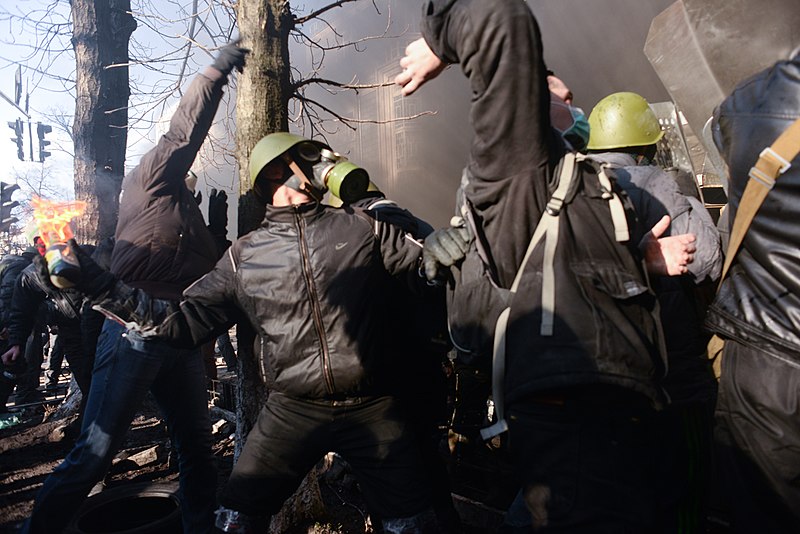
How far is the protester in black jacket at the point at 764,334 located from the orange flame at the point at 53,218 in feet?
10.1

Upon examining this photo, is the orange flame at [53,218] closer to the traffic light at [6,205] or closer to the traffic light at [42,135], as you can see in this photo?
the traffic light at [6,205]

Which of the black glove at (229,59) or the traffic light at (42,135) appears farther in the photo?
the traffic light at (42,135)

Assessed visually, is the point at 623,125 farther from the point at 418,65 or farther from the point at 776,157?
the point at 418,65

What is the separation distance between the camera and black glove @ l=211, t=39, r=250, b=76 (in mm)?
3494

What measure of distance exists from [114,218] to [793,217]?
8.94 m

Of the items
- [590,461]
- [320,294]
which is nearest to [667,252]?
[590,461]

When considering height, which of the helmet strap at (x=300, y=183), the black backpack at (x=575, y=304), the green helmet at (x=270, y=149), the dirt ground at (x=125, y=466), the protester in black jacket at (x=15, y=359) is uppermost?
the green helmet at (x=270, y=149)

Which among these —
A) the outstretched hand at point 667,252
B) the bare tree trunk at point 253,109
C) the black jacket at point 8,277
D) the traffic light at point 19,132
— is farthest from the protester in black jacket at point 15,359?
the traffic light at point 19,132

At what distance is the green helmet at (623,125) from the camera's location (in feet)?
10.5

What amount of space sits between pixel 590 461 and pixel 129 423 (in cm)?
301

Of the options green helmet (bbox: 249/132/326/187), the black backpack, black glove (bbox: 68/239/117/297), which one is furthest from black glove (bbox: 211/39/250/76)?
the black backpack

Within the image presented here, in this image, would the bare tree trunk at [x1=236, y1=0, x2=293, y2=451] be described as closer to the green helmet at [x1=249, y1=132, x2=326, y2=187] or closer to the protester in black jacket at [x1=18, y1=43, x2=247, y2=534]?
the protester in black jacket at [x1=18, y1=43, x2=247, y2=534]

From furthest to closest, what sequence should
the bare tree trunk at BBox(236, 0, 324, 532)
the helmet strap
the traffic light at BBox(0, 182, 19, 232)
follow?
the traffic light at BBox(0, 182, 19, 232), the bare tree trunk at BBox(236, 0, 324, 532), the helmet strap

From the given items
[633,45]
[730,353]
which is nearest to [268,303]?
[730,353]
